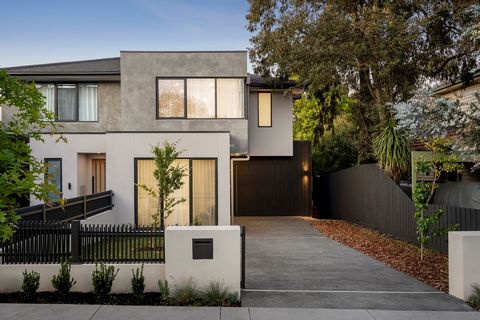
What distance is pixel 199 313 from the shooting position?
664 centimetres

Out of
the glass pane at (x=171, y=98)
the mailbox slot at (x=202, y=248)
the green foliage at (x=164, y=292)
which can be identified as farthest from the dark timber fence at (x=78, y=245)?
the glass pane at (x=171, y=98)

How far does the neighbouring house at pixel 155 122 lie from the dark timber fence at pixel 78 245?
626cm

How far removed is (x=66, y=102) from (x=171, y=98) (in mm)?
4439

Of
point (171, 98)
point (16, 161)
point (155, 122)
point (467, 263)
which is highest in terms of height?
point (171, 98)

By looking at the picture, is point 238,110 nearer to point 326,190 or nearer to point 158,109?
point 158,109

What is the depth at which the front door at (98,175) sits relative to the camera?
17891 millimetres

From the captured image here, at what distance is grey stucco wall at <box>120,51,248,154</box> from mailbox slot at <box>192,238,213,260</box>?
31.9 feet

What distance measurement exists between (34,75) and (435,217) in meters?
14.8

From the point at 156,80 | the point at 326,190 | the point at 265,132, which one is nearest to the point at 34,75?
the point at 156,80

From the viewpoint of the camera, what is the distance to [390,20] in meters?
15.8

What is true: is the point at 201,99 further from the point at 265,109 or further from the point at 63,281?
the point at 63,281

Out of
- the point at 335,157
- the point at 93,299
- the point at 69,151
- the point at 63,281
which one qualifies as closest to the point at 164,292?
the point at 93,299

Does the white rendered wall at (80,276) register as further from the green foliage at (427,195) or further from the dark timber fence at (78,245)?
the green foliage at (427,195)

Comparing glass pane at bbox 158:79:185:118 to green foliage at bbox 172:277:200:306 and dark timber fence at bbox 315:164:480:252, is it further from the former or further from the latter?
green foliage at bbox 172:277:200:306
